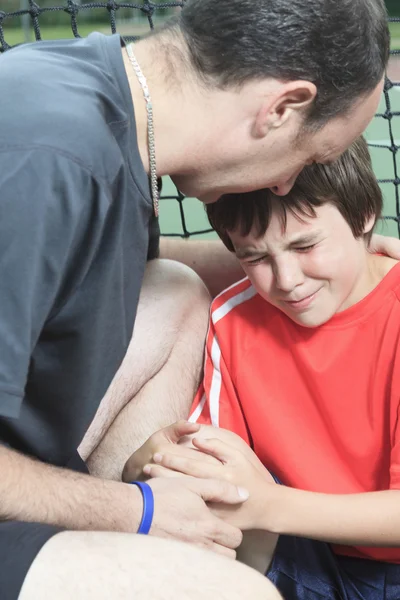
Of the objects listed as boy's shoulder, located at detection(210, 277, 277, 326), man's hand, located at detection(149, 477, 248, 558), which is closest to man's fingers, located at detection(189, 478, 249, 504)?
man's hand, located at detection(149, 477, 248, 558)

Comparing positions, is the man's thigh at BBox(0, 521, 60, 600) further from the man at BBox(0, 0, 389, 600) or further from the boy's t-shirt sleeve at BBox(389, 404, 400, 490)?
the boy's t-shirt sleeve at BBox(389, 404, 400, 490)

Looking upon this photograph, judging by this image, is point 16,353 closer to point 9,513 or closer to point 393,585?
point 9,513

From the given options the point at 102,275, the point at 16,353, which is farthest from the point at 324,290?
the point at 16,353

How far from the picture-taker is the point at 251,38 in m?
0.79

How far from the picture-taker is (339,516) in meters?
0.92

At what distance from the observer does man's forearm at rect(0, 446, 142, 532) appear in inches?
30.3

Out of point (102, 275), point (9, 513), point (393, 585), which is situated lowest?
point (393, 585)

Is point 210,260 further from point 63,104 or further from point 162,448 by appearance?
point 63,104

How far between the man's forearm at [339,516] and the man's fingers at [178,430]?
0.12 metres

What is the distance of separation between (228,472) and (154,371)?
10.7 inches

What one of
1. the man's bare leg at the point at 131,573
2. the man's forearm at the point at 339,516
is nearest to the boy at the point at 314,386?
the man's forearm at the point at 339,516

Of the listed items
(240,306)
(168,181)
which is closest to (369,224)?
(240,306)

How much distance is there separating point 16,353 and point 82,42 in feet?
1.20

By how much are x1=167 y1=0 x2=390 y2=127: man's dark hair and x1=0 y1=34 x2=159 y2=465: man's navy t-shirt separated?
0.09 m
